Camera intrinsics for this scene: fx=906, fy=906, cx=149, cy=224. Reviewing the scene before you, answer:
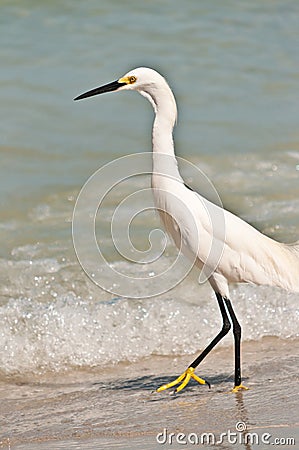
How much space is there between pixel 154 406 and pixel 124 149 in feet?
15.5

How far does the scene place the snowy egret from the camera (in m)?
4.45

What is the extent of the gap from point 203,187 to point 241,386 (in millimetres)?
3557

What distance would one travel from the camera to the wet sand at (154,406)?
12.7 ft

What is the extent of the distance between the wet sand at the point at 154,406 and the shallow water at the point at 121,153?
0.04 m

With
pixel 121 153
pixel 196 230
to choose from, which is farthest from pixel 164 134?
pixel 121 153

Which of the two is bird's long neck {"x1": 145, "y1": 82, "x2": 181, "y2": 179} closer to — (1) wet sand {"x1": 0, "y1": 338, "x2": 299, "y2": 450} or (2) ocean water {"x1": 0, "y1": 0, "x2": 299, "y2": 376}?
(1) wet sand {"x1": 0, "y1": 338, "x2": 299, "y2": 450}

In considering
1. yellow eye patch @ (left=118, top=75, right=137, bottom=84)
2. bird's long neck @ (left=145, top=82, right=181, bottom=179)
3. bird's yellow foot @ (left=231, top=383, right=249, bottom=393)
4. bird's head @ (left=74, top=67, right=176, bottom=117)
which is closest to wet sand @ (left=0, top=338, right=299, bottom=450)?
bird's yellow foot @ (left=231, top=383, right=249, bottom=393)

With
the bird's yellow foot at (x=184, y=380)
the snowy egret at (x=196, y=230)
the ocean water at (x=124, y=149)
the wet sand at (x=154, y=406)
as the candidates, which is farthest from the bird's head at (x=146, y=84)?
the ocean water at (x=124, y=149)

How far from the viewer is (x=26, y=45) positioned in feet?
36.1

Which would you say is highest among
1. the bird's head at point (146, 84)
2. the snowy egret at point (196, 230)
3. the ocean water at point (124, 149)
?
the bird's head at point (146, 84)

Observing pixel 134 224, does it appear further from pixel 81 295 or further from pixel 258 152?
pixel 258 152

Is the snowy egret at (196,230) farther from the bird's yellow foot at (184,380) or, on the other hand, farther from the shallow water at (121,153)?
the shallow water at (121,153)

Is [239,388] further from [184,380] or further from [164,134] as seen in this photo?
[164,134]

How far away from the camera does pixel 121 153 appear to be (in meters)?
8.77
